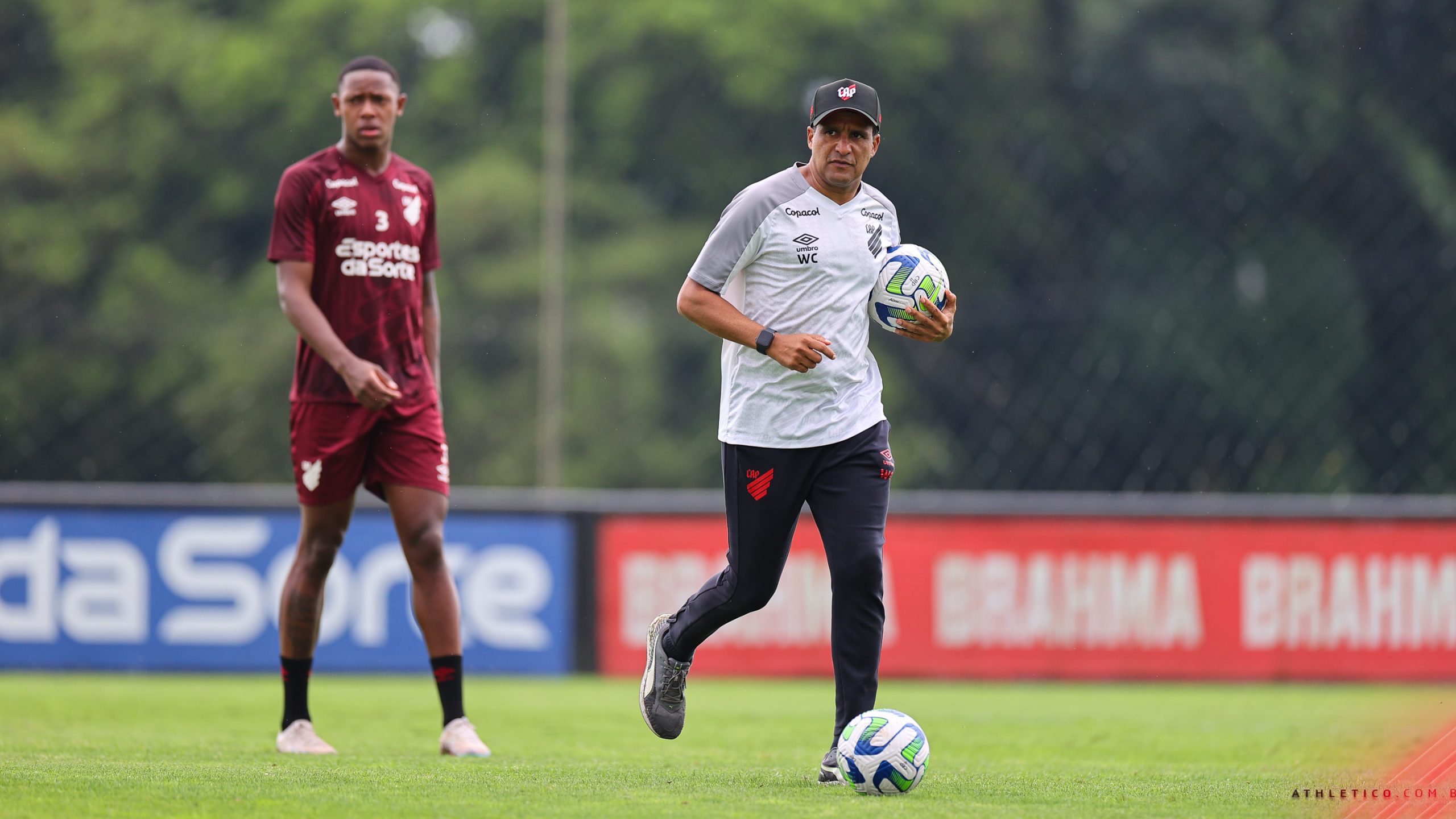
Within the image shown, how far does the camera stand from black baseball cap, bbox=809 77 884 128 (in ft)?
16.0

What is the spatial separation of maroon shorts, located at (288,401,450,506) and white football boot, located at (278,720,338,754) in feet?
2.44

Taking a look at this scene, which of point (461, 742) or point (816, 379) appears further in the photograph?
point (461, 742)

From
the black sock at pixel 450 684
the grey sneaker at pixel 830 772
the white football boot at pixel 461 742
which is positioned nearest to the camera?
the grey sneaker at pixel 830 772

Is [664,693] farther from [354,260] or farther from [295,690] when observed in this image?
[354,260]

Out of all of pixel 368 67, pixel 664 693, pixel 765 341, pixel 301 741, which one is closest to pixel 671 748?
pixel 664 693

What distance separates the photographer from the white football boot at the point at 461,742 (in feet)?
18.1

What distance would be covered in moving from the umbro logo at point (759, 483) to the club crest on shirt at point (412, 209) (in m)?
1.69

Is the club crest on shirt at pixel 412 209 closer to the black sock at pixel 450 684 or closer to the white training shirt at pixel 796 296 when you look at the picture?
the white training shirt at pixel 796 296

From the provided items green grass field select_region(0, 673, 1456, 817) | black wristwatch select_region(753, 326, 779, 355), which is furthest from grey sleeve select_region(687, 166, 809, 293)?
green grass field select_region(0, 673, 1456, 817)

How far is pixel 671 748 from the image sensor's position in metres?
6.02

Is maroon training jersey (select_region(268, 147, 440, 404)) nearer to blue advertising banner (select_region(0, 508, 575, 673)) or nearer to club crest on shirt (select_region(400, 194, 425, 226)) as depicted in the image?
club crest on shirt (select_region(400, 194, 425, 226))

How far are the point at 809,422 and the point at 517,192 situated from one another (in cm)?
918

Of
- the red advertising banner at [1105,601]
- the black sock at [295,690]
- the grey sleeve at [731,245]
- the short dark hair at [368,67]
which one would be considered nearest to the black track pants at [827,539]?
the grey sleeve at [731,245]

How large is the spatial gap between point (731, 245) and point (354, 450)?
1.60m
